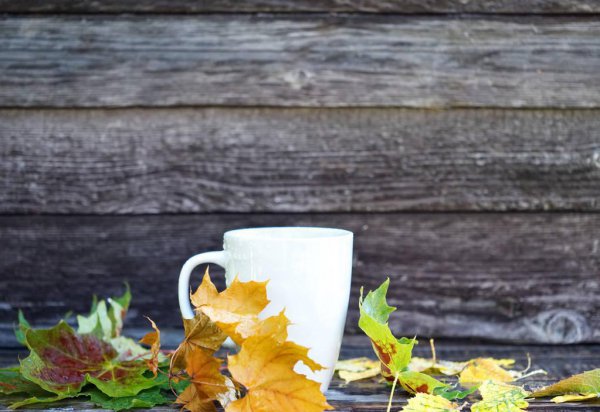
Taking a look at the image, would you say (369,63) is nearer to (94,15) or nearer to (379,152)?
(379,152)

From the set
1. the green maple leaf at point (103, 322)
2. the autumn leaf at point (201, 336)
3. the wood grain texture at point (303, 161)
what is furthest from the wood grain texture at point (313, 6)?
the autumn leaf at point (201, 336)

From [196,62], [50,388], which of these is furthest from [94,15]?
[50,388]

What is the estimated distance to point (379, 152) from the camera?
0.98 meters

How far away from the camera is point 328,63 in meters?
0.97

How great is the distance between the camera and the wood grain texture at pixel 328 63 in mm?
965

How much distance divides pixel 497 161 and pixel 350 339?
0.36m

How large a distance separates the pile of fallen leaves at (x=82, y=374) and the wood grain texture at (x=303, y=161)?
0.96 feet

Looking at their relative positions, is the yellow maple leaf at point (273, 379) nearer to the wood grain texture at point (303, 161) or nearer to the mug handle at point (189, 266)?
the mug handle at point (189, 266)

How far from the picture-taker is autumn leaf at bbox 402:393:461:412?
584 mm

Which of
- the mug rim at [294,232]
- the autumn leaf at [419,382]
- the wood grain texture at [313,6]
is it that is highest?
the wood grain texture at [313,6]

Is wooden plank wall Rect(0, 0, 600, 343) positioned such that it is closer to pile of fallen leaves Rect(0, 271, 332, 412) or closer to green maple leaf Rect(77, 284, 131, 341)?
green maple leaf Rect(77, 284, 131, 341)

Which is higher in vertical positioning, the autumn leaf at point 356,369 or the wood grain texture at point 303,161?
the wood grain texture at point 303,161

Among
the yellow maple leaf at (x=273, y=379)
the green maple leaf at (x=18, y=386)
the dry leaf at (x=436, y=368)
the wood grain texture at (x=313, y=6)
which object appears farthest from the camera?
the wood grain texture at (x=313, y=6)

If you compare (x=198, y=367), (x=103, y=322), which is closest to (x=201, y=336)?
(x=198, y=367)
